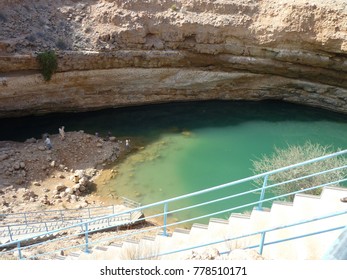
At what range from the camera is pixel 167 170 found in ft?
50.2

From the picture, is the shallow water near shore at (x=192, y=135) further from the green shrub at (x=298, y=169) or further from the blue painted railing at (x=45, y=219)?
the blue painted railing at (x=45, y=219)

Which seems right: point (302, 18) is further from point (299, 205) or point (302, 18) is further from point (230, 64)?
point (299, 205)

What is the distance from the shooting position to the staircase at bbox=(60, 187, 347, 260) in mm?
4949

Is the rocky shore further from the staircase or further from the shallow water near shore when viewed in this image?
the staircase

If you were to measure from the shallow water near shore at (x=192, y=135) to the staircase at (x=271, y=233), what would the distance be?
723cm

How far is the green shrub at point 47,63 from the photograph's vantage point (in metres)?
15.8

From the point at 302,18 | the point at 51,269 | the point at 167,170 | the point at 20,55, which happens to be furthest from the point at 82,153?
the point at 51,269

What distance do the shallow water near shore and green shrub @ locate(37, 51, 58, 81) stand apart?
2.62 meters

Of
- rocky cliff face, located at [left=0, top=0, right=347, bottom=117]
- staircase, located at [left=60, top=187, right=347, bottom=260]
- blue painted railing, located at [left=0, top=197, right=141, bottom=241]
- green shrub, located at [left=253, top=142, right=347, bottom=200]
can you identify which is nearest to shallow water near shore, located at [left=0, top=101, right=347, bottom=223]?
green shrub, located at [left=253, top=142, right=347, bottom=200]

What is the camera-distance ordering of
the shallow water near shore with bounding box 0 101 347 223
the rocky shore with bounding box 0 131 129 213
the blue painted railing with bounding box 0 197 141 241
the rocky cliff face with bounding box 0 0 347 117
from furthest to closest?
the rocky cliff face with bounding box 0 0 347 117 < the shallow water near shore with bounding box 0 101 347 223 < the rocky shore with bounding box 0 131 129 213 < the blue painted railing with bounding box 0 197 141 241

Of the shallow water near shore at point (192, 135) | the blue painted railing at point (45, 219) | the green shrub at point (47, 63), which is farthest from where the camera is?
the green shrub at point (47, 63)

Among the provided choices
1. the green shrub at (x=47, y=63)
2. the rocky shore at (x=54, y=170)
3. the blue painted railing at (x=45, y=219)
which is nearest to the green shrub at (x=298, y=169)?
the blue painted railing at (x=45, y=219)

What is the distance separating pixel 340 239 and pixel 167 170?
1172 centimetres

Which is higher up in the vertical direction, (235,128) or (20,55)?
(20,55)
